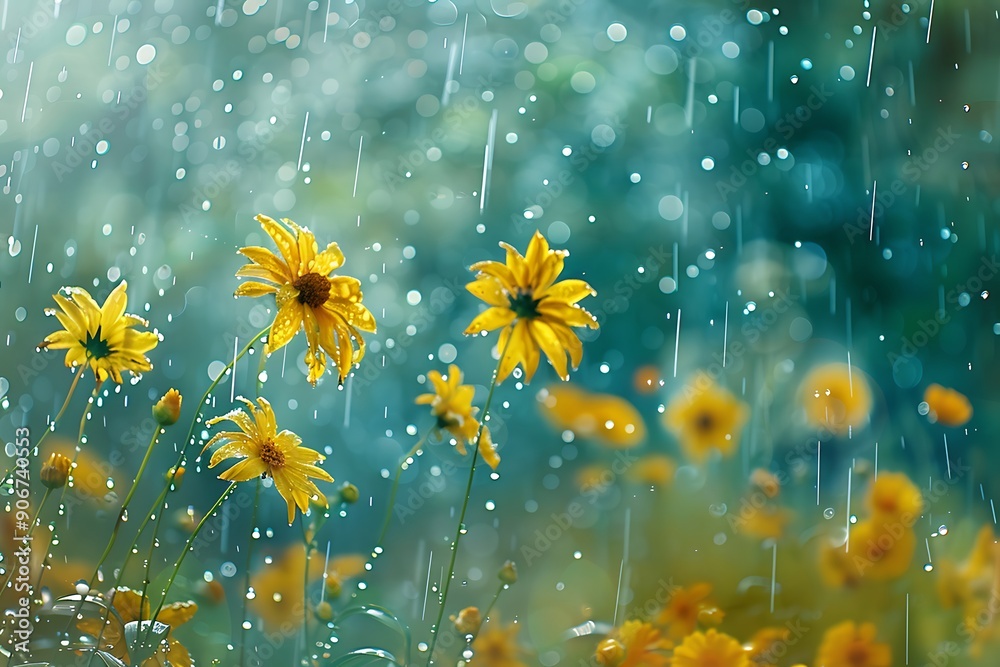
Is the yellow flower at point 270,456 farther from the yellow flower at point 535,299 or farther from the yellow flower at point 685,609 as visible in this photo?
the yellow flower at point 685,609

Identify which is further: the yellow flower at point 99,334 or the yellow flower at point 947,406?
the yellow flower at point 947,406

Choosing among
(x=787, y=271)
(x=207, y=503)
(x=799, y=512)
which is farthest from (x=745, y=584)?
(x=207, y=503)

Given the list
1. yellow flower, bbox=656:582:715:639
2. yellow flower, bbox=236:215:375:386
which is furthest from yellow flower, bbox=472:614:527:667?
yellow flower, bbox=236:215:375:386

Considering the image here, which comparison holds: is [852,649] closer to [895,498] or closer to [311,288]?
[895,498]

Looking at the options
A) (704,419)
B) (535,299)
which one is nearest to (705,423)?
(704,419)

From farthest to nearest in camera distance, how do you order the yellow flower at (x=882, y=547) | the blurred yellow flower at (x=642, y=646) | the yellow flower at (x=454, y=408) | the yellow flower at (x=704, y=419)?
the yellow flower at (x=704, y=419) < the yellow flower at (x=882, y=547) < the blurred yellow flower at (x=642, y=646) < the yellow flower at (x=454, y=408)

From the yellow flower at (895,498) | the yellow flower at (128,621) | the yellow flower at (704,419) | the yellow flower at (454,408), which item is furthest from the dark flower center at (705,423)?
the yellow flower at (128,621)

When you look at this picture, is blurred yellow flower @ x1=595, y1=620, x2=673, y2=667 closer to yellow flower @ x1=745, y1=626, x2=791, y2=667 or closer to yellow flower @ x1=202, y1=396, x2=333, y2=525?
yellow flower @ x1=745, y1=626, x2=791, y2=667
